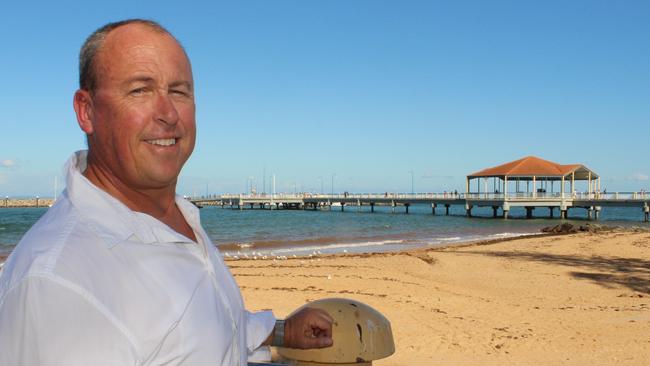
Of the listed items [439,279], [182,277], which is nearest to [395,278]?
[439,279]

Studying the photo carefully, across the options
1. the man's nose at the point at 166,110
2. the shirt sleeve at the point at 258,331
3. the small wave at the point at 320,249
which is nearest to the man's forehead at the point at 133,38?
the man's nose at the point at 166,110

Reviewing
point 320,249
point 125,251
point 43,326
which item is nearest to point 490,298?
point 125,251

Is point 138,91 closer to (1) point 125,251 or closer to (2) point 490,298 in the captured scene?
(1) point 125,251

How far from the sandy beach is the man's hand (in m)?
5.15

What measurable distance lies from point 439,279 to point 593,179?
46.7 m

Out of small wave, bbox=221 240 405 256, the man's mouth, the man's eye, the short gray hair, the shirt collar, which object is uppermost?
the short gray hair

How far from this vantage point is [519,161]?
55781 millimetres

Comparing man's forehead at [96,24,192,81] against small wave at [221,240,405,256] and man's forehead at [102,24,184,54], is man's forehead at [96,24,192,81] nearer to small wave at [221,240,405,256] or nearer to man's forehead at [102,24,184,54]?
man's forehead at [102,24,184,54]

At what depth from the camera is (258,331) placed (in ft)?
6.51

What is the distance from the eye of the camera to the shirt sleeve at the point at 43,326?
3.19 feet

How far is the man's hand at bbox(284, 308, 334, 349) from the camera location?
6.98 feet

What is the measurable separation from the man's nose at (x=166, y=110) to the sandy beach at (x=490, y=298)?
6.14 metres

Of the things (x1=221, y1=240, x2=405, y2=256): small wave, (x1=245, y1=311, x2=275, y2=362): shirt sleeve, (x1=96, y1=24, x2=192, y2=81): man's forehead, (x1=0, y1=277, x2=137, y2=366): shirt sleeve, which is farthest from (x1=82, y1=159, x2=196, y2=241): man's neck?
(x1=221, y1=240, x2=405, y2=256): small wave

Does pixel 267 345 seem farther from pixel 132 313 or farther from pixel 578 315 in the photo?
pixel 578 315
